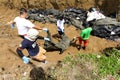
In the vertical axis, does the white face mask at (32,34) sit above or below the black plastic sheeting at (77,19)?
above

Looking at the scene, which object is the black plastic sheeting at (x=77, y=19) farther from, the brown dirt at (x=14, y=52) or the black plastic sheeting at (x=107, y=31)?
A: the brown dirt at (x=14, y=52)

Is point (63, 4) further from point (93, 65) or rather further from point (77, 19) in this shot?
point (93, 65)

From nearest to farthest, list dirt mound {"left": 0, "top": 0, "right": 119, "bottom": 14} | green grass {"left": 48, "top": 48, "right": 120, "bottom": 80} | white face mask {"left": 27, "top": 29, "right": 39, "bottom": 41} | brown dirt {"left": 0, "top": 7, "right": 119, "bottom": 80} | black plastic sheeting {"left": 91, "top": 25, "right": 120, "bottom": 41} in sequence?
white face mask {"left": 27, "top": 29, "right": 39, "bottom": 41}, green grass {"left": 48, "top": 48, "right": 120, "bottom": 80}, brown dirt {"left": 0, "top": 7, "right": 119, "bottom": 80}, black plastic sheeting {"left": 91, "top": 25, "right": 120, "bottom": 41}, dirt mound {"left": 0, "top": 0, "right": 119, "bottom": 14}

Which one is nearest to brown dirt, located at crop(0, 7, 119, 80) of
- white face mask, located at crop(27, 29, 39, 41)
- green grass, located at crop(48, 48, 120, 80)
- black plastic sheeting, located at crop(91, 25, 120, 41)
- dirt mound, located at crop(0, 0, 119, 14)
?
black plastic sheeting, located at crop(91, 25, 120, 41)

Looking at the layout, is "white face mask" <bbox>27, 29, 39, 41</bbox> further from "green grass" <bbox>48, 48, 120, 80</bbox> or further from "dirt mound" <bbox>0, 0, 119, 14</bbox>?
"dirt mound" <bbox>0, 0, 119, 14</bbox>

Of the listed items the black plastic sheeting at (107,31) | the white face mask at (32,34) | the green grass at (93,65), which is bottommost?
the green grass at (93,65)

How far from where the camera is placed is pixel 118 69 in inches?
339

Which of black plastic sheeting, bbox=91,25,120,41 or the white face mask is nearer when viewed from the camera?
the white face mask

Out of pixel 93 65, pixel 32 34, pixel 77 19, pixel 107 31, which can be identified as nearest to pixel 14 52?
pixel 32 34

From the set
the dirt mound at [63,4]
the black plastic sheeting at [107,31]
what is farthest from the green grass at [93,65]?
the dirt mound at [63,4]

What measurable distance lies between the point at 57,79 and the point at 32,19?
166 inches

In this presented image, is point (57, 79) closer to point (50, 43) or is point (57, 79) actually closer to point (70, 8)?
point (50, 43)

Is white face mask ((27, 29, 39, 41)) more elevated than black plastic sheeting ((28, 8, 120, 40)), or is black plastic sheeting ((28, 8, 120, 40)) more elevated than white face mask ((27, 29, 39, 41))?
white face mask ((27, 29, 39, 41))

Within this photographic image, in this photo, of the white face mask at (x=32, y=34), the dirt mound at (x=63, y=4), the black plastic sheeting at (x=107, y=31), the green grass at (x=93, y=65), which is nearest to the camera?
the white face mask at (x=32, y=34)
